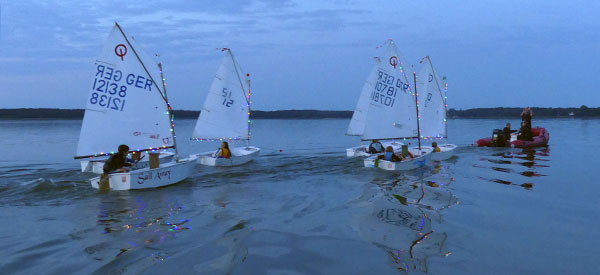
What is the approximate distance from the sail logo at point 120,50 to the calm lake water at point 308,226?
6261mm

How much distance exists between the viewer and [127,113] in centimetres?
1931

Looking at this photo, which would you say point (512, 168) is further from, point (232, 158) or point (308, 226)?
point (308, 226)

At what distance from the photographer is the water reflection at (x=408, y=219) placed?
30.9 ft

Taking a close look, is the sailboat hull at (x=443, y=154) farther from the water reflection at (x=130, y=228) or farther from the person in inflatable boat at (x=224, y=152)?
the water reflection at (x=130, y=228)

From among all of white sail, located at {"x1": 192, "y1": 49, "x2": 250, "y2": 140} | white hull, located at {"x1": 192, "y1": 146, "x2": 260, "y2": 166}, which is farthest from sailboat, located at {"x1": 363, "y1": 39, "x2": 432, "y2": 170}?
white sail, located at {"x1": 192, "y1": 49, "x2": 250, "y2": 140}

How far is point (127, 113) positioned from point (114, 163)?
2.79m

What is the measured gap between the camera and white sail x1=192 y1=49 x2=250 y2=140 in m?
29.0

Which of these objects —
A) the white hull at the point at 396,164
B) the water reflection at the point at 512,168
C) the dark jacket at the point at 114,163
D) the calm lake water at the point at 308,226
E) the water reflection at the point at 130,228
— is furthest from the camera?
the white hull at the point at 396,164

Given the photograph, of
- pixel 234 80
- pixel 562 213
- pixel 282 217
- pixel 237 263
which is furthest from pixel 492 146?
pixel 237 263

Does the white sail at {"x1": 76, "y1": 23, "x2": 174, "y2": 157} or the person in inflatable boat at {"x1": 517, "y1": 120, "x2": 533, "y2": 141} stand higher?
the white sail at {"x1": 76, "y1": 23, "x2": 174, "y2": 157}

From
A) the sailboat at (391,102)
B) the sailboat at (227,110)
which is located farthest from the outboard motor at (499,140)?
the sailboat at (227,110)

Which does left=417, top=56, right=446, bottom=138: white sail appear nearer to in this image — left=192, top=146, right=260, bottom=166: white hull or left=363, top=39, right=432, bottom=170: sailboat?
left=363, top=39, right=432, bottom=170: sailboat

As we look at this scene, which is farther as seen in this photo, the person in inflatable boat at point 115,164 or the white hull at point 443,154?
the white hull at point 443,154

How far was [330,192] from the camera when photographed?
17844 mm
